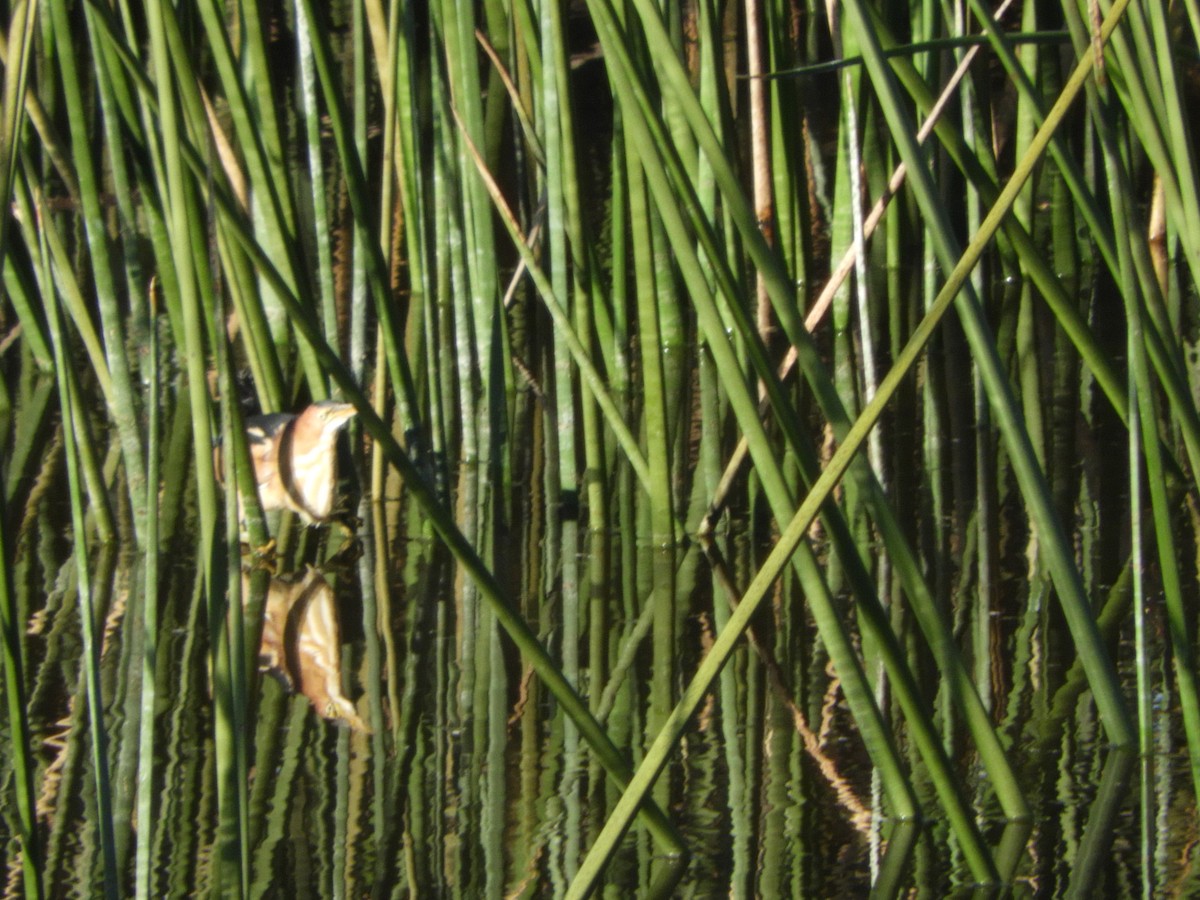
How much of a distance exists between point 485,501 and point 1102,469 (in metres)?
0.73

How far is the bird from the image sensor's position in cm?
177

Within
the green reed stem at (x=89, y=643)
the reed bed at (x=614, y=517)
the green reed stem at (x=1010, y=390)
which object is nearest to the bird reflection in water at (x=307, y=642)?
the reed bed at (x=614, y=517)

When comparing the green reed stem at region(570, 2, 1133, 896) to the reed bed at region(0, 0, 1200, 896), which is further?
the reed bed at region(0, 0, 1200, 896)

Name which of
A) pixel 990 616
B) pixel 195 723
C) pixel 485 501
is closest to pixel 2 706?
pixel 195 723

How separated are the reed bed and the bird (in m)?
0.05

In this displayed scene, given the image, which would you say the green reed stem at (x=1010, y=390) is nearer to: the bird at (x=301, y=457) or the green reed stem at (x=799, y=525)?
the green reed stem at (x=799, y=525)

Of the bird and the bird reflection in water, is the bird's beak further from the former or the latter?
the bird reflection in water

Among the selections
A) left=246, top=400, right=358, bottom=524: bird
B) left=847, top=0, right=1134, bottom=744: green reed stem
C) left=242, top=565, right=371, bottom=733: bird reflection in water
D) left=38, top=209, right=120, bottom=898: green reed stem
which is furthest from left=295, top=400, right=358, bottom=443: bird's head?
left=847, top=0, right=1134, bottom=744: green reed stem

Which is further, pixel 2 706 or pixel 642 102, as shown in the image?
pixel 2 706

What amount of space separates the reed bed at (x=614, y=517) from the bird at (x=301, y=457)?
5cm

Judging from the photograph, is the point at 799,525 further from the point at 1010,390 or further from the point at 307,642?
the point at 307,642

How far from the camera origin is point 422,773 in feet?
3.99

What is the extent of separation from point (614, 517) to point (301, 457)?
36 centimetres

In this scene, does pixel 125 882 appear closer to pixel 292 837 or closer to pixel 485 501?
pixel 292 837
